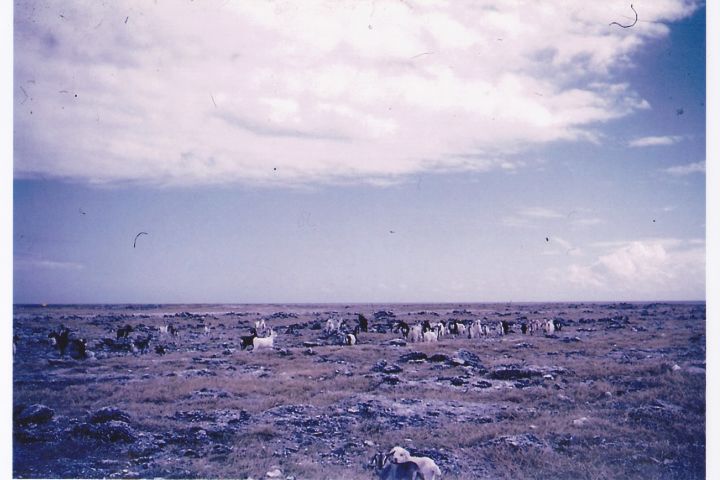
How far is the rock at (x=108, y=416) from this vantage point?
8984mm

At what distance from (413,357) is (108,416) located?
9.24m

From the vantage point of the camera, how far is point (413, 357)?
49.0 feet

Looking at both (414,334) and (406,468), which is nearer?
(406,468)

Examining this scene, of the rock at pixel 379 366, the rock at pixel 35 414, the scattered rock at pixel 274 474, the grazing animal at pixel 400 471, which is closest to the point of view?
the grazing animal at pixel 400 471

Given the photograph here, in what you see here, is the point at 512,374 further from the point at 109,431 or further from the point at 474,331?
the point at 474,331

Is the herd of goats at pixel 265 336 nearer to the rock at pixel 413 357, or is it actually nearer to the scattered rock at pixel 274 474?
the rock at pixel 413 357

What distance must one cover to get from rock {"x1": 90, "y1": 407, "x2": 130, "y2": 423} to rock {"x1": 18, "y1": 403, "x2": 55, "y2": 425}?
3.42ft

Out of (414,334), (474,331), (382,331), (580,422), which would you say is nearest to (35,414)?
(580,422)

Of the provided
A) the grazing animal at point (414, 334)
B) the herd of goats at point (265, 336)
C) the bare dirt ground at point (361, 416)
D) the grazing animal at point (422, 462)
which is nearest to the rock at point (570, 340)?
the herd of goats at point (265, 336)

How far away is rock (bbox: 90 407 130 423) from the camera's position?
29.5 feet

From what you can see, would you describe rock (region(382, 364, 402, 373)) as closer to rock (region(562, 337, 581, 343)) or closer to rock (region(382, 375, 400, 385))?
rock (region(382, 375, 400, 385))

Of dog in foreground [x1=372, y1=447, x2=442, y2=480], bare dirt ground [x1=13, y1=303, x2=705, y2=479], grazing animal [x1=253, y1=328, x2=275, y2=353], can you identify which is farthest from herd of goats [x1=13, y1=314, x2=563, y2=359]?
dog in foreground [x1=372, y1=447, x2=442, y2=480]

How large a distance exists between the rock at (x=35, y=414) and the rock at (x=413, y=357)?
9.71 metres

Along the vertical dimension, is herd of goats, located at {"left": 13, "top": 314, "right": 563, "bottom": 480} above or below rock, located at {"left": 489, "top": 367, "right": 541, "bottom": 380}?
below
